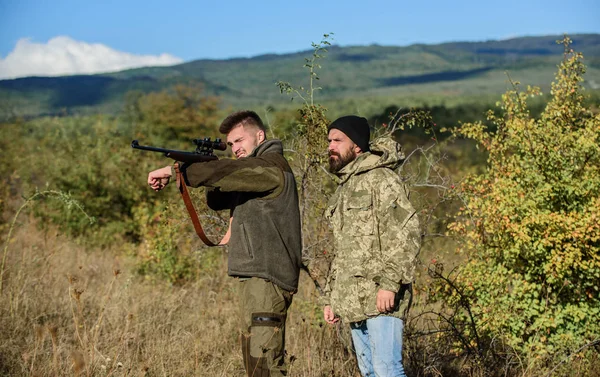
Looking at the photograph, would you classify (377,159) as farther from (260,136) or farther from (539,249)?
(539,249)

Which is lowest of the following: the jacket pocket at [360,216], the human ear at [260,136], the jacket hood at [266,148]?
the jacket pocket at [360,216]

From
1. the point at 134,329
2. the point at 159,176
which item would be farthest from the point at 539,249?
the point at 134,329

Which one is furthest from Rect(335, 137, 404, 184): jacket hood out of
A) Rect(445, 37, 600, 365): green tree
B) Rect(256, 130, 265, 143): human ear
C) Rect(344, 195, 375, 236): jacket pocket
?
Rect(445, 37, 600, 365): green tree

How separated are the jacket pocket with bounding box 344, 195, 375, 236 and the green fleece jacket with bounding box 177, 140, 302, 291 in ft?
1.37

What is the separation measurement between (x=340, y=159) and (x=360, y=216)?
375 millimetres

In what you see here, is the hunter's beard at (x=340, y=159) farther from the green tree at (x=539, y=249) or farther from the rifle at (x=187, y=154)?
the green tree at (x=539, y=249)

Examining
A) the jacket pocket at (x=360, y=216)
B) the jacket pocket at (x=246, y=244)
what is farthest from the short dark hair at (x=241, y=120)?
the jacket pocket at (x=360, y=216)

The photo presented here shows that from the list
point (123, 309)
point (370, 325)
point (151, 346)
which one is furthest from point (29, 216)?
point (370, 325)

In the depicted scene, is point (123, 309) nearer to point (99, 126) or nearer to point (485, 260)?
point (485, 260)

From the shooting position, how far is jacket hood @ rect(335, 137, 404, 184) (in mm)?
3611

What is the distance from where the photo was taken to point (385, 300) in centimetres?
340

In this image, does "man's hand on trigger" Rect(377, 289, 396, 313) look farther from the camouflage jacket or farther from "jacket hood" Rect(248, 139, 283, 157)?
"jacket hood" Rect(248, 139, 283, 157)

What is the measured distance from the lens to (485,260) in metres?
6.33

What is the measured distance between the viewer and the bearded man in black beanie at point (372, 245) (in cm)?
347
